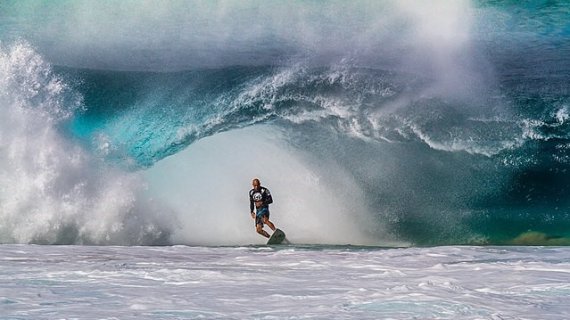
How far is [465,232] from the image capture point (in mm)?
22953

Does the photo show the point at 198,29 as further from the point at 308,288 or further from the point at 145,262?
the point at 308,288

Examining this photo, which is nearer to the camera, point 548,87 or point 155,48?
point 548,87

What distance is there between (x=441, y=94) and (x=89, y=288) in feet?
49.3

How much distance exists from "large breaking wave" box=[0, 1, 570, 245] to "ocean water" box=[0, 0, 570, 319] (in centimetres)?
5

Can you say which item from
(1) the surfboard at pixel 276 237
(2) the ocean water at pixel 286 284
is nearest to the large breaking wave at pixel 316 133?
(1) the surfboard at pixel 276 237

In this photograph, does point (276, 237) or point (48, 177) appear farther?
point (48, 177)

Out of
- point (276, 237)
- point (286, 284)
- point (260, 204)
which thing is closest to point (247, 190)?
point (260, 204)

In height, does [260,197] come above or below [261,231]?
above

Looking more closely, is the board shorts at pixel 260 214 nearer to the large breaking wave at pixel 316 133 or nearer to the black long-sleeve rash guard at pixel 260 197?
the black long-sleeve rash guard at pixel 260 197

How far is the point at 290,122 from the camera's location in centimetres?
2439

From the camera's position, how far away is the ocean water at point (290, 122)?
73.8 feet

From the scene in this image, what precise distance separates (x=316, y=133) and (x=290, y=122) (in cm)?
86

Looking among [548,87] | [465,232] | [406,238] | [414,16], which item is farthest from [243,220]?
[548,87]

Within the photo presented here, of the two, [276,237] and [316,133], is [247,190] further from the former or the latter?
[276,237]
